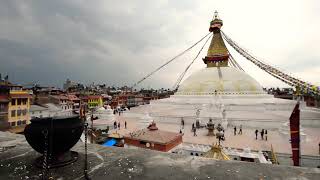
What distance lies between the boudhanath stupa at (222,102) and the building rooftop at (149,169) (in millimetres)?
16531

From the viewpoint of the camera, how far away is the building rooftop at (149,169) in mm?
2656

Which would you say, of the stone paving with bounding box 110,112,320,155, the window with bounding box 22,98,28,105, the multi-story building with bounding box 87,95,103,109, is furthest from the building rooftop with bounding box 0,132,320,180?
the window with bounding box 22,98,28,105

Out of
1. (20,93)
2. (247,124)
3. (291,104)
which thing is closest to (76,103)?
(20,93)

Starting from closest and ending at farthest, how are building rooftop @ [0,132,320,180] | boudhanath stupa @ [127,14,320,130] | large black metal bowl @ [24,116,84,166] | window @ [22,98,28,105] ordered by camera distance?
building rooftop @ [0,132,320,180], large black metal bowl @ [24,116,84,166], boudhanath stupa @ [127,14,320,130], window @ [22,98,28,105]

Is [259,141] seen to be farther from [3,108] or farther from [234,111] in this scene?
[3,108]

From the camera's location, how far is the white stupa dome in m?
29.4

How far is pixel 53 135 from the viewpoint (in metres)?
2.95

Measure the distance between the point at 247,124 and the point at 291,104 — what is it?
37.9 ft

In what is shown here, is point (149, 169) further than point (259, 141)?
→ No

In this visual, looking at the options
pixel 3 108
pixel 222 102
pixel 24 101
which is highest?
pixel 24 101

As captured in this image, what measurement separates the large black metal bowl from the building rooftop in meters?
0.25

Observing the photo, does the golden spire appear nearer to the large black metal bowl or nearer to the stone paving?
the stone paving

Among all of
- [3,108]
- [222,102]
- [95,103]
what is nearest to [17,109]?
[3,108]

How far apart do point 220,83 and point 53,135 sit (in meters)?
29.4
